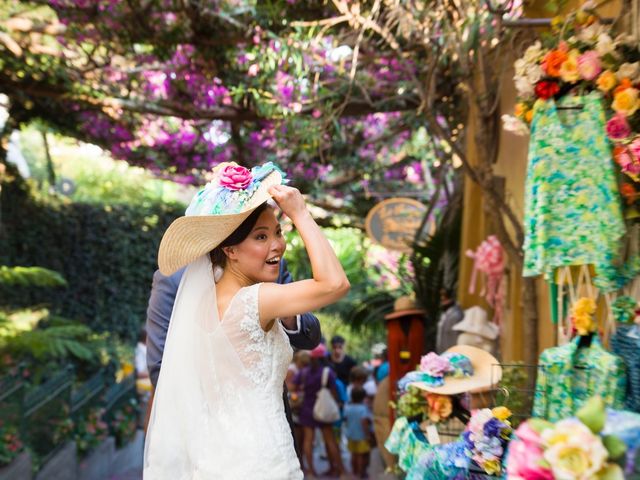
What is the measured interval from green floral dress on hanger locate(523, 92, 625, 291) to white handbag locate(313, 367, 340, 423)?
6.34 metres

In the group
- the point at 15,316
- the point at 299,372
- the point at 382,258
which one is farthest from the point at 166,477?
the point at 382,258

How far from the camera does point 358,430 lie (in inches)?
454

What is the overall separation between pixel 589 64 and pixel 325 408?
716 centimetres

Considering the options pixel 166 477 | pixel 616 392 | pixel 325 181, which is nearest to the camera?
pixel 166 477

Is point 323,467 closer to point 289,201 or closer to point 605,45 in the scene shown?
point 605,45

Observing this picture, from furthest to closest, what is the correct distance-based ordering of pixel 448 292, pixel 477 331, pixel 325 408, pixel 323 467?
pixel 323 467, pixel 325 408, pixel 448 292, pixel 477 331

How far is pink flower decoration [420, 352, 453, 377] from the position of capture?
5.65 meters

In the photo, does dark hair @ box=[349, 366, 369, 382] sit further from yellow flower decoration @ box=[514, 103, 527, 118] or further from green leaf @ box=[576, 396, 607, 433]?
green leaf @ box=[576, 396, 607, 433]

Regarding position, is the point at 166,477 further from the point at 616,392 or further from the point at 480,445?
the point at 616,392

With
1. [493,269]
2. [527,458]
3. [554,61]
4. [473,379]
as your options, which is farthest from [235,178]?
[493,269]

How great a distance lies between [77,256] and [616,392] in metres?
13.2

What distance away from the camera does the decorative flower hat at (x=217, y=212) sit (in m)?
3.61

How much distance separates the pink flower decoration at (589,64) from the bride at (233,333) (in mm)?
1814

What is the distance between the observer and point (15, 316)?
12.2m
